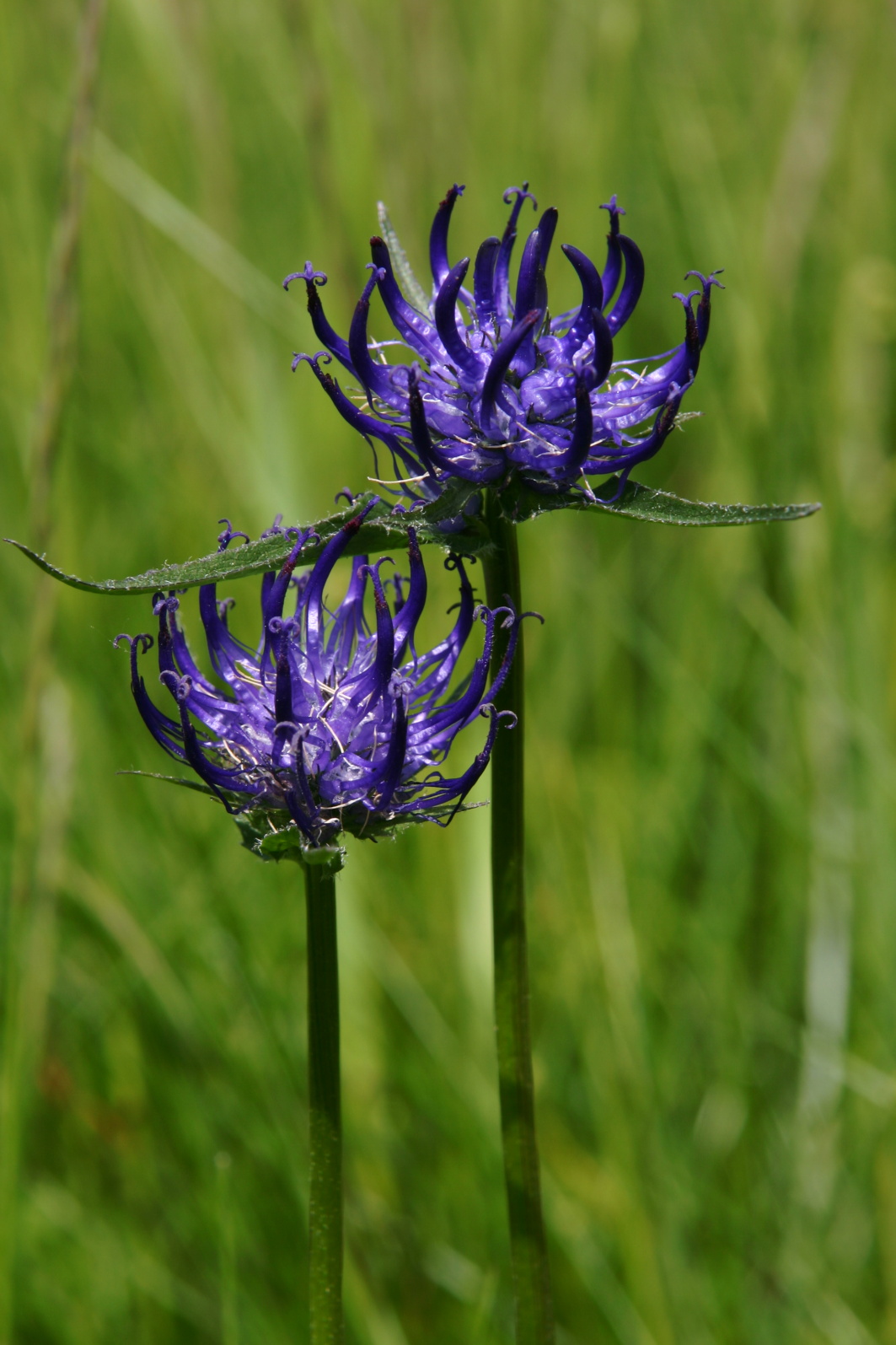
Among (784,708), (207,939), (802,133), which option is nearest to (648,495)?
(207,939)

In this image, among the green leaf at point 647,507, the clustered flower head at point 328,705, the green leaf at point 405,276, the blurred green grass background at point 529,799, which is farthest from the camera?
the blurred green grass background at point 529,799

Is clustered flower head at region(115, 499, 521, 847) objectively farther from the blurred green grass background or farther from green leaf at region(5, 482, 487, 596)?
the blurred green grass background

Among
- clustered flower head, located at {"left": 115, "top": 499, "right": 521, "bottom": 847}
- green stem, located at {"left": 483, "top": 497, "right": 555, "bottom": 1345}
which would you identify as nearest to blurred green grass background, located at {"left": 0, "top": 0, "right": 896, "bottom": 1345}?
clustered flower head, located at {"left": 115, "top": 499, "right": 521, "bottom": 847}

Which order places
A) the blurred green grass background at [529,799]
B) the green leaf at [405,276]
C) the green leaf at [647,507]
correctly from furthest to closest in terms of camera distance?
the blurred green grass background at [529,799], the green leaf at [405,276], the green leaf at [647,507]

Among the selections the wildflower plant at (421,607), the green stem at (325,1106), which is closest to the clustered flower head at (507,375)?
the wildflower plant at (421,607)

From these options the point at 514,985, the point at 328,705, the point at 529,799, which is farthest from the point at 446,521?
the point at 529,799

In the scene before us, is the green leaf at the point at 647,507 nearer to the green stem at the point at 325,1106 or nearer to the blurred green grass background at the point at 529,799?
the green stem at the point at 325,1106
